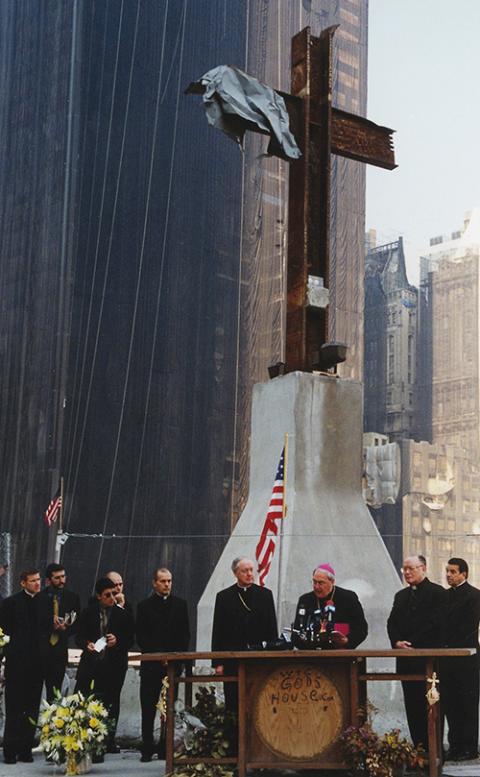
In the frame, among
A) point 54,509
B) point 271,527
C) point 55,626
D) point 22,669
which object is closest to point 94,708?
point 22,669

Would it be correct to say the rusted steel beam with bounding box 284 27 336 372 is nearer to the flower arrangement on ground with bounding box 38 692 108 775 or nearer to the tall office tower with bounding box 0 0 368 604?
the flower arrangement on ground with bounding box 38 692 108 775

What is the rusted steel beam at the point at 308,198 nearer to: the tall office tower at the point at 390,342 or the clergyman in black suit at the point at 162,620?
the clergyman in black suit at the point at 162,620

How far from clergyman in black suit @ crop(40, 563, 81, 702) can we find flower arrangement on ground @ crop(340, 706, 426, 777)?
9.34 ft

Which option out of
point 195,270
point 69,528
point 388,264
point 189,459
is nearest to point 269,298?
point 195,270

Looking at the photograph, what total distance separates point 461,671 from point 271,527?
163 centimetres

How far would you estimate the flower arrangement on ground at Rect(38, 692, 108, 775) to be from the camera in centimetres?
696

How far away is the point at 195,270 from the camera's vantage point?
25.0 metres

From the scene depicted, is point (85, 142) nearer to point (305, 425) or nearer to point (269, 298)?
point (269, 298)

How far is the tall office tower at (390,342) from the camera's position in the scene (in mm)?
47156

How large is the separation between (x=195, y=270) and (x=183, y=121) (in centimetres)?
326

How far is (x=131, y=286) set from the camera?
961 inches

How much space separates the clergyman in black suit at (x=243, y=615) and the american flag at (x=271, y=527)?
0.61 metres

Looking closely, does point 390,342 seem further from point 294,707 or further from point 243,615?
point 294,707

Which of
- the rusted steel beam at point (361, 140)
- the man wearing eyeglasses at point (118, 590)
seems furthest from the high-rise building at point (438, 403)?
the man wearing eyeglasses at point (118, 590)
